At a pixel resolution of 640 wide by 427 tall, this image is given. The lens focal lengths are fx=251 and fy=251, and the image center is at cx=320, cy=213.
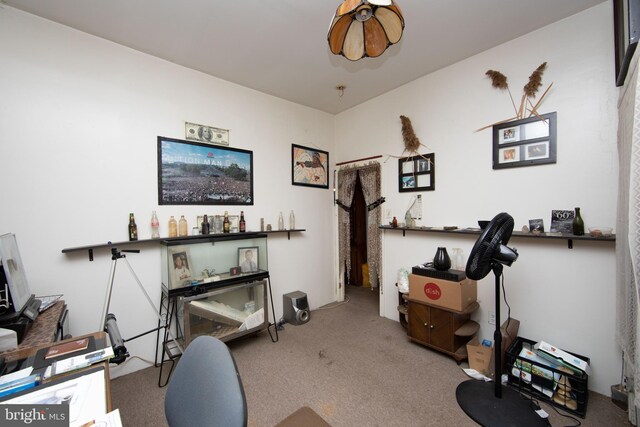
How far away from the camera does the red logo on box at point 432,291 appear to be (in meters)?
2.45

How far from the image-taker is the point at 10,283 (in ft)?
4.51

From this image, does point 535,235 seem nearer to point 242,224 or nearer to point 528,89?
point 528,89

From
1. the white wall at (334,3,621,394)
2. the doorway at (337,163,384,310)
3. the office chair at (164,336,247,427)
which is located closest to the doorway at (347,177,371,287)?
the doorway at (337,163,384,310)

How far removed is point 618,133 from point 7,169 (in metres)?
4.55

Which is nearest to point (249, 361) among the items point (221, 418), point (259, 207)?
point (259, 207)

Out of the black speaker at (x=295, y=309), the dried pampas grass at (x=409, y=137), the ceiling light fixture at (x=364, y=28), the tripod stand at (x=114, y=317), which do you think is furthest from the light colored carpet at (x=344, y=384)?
the ceiling light fixture at (x=364, y=28)

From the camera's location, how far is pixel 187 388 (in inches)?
35.3

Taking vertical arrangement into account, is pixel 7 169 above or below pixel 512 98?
below

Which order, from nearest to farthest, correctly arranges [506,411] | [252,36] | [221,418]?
1. [221,418]
2. [506,411]
3. [252,36]

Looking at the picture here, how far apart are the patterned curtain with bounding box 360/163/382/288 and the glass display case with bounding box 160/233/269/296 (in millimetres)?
1547

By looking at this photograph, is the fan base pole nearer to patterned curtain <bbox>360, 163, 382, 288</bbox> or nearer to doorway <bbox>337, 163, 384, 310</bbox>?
doorway <bbox>337, 163, 384, 310</bbox>

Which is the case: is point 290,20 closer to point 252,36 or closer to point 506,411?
point 252,36

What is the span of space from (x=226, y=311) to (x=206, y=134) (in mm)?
1950

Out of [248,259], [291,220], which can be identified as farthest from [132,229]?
[291,220]
